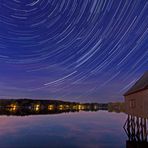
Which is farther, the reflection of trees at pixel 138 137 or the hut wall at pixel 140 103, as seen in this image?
the reflection of trees at pixel 138 137

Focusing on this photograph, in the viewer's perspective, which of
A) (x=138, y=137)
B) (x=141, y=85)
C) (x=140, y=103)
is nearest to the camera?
(x=140, y=103)

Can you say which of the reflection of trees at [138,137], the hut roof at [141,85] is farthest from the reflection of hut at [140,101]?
the reflection of trees at [138,137]

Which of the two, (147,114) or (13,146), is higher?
(147,114)

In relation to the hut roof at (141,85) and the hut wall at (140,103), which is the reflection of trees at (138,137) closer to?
the hut wall at (140,103)

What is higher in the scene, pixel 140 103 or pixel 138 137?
pixel 140 103

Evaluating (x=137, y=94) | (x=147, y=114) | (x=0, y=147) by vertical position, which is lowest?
(x=0, y=147)

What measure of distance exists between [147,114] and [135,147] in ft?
23.3

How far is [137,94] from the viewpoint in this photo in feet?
98.8

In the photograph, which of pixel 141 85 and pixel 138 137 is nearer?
pixel 141 85

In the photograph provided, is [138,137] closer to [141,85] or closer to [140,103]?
[140,103]

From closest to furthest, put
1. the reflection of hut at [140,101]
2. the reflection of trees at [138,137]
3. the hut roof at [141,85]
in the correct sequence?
the reflection of hut at [140,101] < the hut roof at [141,85] < the reflection of trees at [138,137]

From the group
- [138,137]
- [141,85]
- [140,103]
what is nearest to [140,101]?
[140,103]

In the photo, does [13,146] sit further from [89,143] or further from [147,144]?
[147,144]

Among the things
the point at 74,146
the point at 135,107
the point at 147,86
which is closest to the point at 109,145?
the point at 74,146
